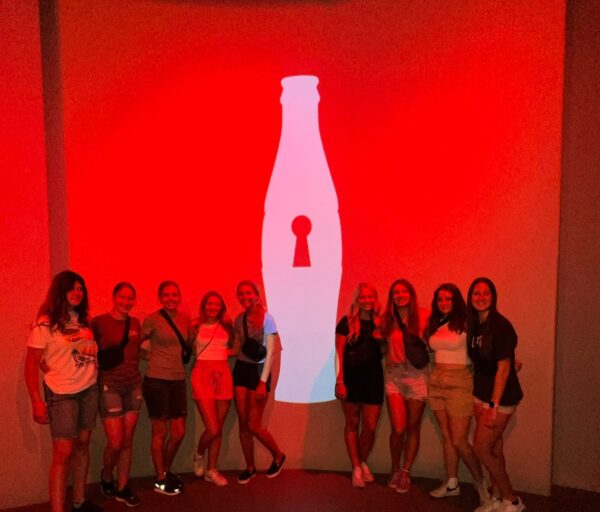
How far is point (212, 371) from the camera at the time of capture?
163 inches

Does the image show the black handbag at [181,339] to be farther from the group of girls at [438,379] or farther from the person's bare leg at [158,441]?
the group of girls at [438,379]

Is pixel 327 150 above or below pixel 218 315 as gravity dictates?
above

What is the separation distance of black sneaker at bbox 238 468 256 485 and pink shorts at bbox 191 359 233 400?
0.65 metres

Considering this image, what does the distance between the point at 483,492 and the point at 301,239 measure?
2324 mm

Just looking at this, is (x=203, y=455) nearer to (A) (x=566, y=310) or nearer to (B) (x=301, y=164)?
(B) (x=301, y=164)

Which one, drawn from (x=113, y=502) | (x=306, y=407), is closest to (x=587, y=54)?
(x=306, y=407)

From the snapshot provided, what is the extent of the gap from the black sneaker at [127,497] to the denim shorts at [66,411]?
2.65ft

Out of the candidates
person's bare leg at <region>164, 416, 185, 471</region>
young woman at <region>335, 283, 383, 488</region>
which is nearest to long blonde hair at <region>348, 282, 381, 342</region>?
young woman at <region>335, 283, 383, 488</region>


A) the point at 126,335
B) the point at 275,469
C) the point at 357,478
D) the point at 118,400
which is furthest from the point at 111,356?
the point at 357,478

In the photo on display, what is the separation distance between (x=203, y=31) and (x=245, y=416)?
10.3ft

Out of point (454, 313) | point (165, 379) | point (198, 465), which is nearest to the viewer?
point (454, 313)

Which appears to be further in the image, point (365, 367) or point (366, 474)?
point (366, 474)

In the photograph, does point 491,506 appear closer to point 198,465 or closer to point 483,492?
point 483,492

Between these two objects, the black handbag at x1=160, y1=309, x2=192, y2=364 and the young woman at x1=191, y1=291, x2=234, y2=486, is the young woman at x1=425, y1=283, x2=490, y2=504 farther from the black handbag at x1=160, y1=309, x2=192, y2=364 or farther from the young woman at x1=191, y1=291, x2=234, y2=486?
the black handbag at x1=160, y1=309, x2=192, y2=364
